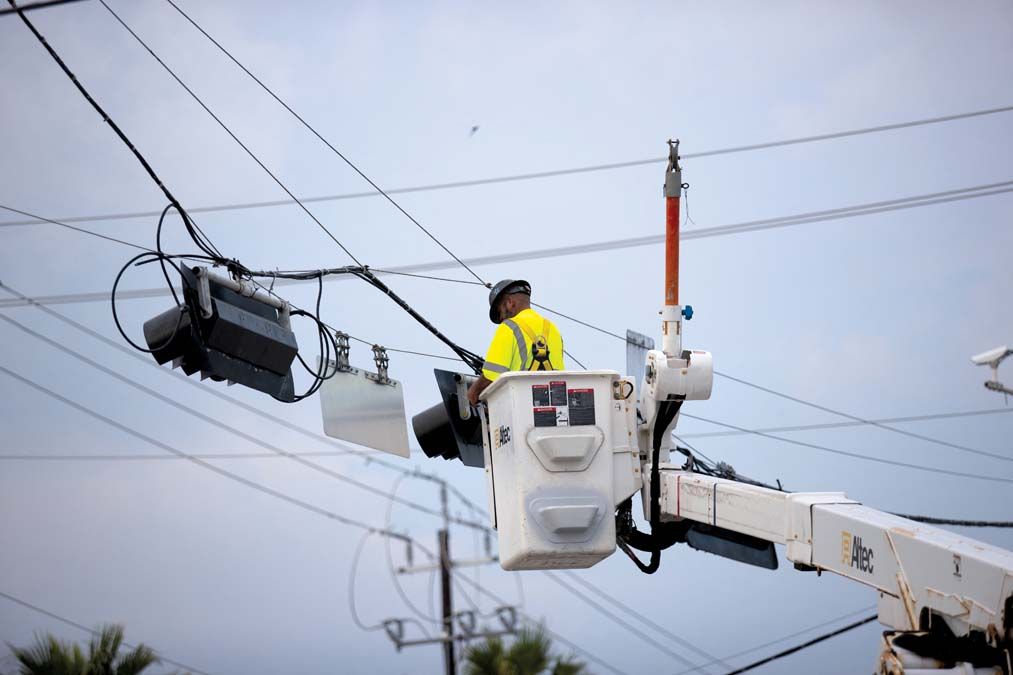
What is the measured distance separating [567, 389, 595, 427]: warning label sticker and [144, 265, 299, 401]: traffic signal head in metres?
3.37

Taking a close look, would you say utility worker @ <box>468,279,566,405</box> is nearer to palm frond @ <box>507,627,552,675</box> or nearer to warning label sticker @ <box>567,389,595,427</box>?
warning label sticker @ <box>567,389,595,427</box>

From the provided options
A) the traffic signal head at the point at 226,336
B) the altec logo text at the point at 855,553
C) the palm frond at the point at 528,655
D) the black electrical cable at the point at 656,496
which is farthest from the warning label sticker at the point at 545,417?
the palm frond at the point at 528,655

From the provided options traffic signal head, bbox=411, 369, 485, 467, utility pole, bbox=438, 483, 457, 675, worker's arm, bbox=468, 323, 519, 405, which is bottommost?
utility pole, bbox=438, 483, 457, 675

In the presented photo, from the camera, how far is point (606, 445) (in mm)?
8711

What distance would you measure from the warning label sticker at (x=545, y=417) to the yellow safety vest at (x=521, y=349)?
0.76 metres

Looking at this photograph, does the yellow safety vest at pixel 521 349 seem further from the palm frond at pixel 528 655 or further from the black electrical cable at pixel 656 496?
the palm frond at pixel 528 655

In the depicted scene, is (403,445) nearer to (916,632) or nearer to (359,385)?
(359,385)

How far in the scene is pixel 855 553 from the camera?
705cm

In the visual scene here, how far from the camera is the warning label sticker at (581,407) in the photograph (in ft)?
28.4

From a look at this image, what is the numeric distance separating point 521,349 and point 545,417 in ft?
3.16

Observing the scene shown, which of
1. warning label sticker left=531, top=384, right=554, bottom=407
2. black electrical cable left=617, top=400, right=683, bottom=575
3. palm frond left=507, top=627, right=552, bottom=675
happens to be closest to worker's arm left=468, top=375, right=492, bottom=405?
warning label sticker left=531, top=384, right=554, bottom=407

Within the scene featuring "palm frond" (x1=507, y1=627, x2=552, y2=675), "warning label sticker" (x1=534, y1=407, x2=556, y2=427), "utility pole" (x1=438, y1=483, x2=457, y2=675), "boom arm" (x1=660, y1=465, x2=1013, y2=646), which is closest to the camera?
"boom arm" (x1=660, y1=465, x2=1013, y2=646)

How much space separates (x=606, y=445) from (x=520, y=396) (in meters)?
0.61

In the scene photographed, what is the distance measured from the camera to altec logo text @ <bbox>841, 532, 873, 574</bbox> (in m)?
6.94
